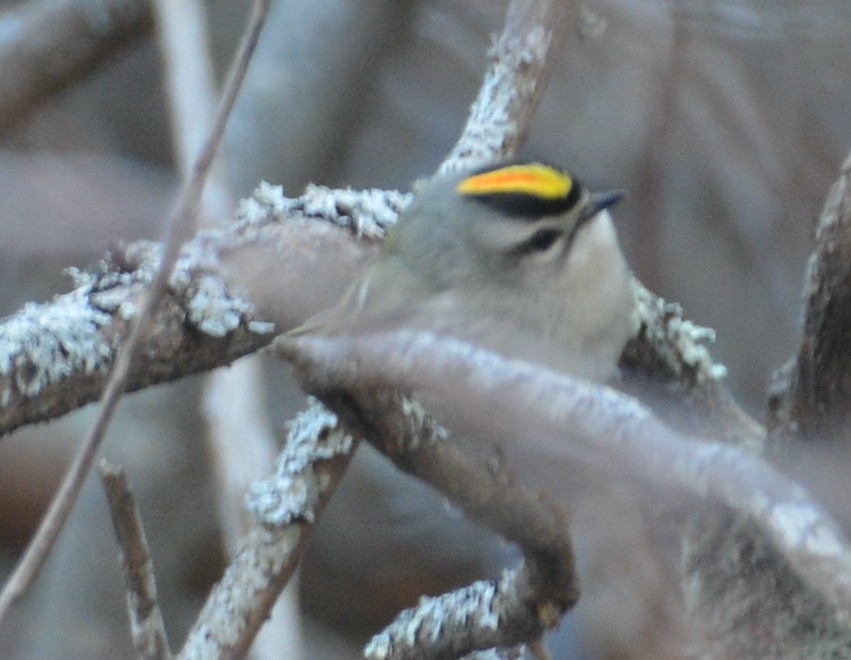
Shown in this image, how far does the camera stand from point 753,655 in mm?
792

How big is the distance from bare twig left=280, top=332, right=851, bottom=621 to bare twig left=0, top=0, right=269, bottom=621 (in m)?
0.08

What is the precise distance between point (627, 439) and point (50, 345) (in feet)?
1.58

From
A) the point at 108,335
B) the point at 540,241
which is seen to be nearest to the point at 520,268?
the point at 540,241

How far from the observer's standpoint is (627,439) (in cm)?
38

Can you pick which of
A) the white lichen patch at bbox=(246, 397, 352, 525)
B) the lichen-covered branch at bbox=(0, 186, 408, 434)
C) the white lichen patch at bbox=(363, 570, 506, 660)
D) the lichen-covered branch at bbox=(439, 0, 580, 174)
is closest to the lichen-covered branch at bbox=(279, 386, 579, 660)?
the white lichen patch at bbox=(363, 570, 506, 660)

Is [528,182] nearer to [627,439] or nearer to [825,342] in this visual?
[825,342]

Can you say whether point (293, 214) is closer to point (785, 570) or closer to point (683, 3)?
point (785, 570)

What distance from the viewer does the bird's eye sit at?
0.82 meters

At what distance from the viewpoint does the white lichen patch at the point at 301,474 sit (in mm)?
845

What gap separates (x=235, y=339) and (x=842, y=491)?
0.44m

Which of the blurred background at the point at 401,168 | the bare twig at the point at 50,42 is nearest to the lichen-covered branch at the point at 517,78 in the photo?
the blurred background at the point at 401,168

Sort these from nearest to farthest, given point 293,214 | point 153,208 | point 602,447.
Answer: point 602,447 < point 293,214 < point 153,208

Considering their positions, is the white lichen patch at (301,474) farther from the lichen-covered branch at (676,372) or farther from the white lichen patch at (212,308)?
the lichen-covered branch at (676,372)

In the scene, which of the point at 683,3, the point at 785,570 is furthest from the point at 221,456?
the point at 683,3
